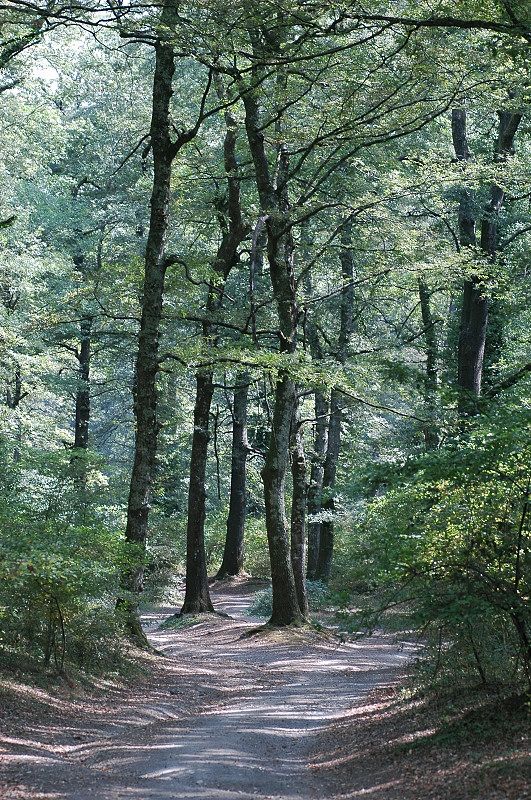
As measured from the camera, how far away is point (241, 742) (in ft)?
26.5

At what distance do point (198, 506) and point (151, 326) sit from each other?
738 cm

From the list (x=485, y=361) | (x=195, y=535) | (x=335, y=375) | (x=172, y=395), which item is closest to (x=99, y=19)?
(x=335, y=375)

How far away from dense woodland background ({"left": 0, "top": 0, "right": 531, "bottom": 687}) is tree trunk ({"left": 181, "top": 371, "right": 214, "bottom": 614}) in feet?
0.20

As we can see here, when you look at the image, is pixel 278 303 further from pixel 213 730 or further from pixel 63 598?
pixel 213 730

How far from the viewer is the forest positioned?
7.27 metres

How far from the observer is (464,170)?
53.8 ft

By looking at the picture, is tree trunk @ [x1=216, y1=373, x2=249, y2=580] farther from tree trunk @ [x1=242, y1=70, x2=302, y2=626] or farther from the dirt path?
the dirt path

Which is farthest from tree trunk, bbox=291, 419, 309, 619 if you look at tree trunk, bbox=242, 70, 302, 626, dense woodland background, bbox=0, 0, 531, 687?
tree trunk, bbox=242, 70, 302, 626

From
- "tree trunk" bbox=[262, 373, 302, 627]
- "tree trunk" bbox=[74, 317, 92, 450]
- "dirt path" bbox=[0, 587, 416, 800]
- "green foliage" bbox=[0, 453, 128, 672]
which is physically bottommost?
"dirt path" bbox=[0, 587, 416, 800]

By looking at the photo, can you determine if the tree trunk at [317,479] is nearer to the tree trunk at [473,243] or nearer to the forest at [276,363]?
the forest at [276,363]

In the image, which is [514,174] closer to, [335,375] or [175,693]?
[335,375]

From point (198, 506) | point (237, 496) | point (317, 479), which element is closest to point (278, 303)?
point (198, 506)

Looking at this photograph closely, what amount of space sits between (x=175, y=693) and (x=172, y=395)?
19.7 metres

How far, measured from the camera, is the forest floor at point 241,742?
609 centimetres
